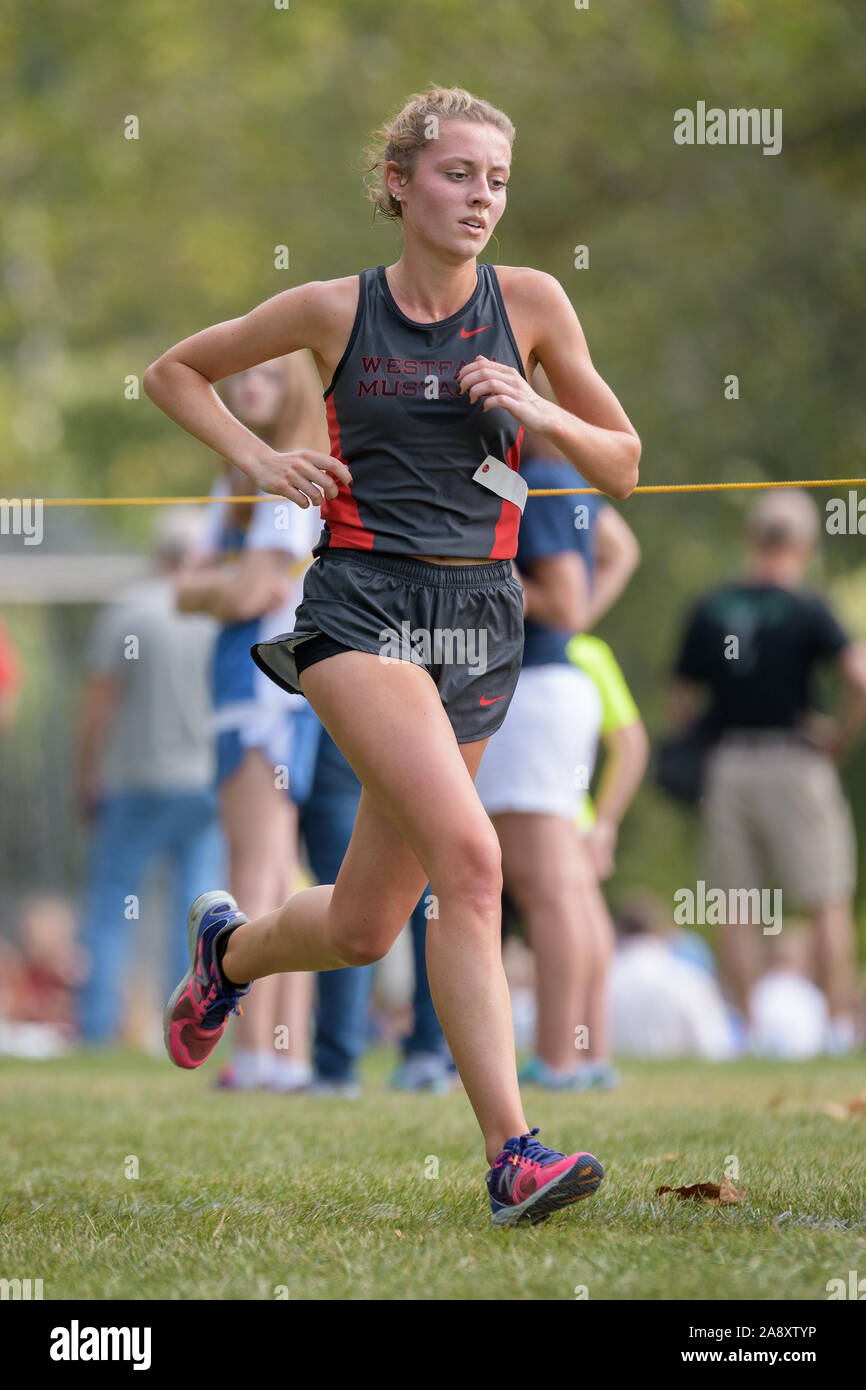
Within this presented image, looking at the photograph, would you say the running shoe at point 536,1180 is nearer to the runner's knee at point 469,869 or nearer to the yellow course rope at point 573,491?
the runner's knee at point 469,869

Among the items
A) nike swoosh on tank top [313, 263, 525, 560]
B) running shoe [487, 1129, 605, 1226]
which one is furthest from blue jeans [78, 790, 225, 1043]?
running shoe [487, 1129, 605, 1226]

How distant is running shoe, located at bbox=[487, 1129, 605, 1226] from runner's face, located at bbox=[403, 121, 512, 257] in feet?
5.56

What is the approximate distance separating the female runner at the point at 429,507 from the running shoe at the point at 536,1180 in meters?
0.02

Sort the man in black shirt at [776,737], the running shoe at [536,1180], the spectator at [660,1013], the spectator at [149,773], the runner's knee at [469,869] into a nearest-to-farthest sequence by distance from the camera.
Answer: the running shoe at [536,1180], the runner's knee at [469,869], the man in black shirt at [776,737], the spectator at [149,773], the spectator at [660,1013]

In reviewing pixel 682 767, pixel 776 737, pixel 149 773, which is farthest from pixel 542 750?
pixel 682 767

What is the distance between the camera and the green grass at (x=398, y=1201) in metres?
2.81

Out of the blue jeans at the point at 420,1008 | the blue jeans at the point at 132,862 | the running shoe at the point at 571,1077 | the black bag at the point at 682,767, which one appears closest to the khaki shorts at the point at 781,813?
the black bag at the point at 682,767

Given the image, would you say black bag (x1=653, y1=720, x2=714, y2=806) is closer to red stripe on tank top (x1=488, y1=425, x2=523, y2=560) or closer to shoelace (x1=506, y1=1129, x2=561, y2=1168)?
red stripe on tank top (x1=488, y1=425, x2=523, y2=560)

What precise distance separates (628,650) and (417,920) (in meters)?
10.9

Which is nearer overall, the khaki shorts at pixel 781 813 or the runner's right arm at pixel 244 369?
the runner's right arm at pixel 244 369

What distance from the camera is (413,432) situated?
11.5ft

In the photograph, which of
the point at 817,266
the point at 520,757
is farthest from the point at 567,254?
the point at 520,757
